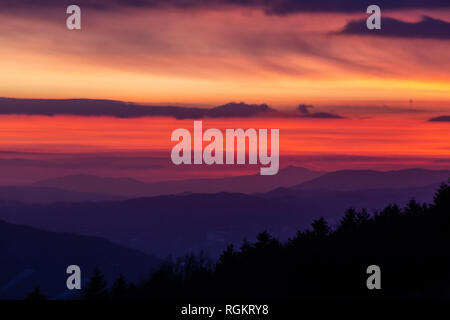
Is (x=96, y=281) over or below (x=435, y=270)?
below

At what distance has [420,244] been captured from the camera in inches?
1109

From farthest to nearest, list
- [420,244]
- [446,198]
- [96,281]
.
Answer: [96,281]
[446,198]
[420,244]

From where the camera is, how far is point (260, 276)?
33.0 meters

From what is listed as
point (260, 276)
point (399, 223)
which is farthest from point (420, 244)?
point (260, 276)

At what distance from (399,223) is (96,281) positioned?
149 feet

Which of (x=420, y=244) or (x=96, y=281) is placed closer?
(x=420, y=244)

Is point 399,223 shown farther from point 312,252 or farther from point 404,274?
point 404,274

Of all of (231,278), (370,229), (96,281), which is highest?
(370,229)

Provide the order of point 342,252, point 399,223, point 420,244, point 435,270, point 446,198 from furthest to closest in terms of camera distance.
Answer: point 446,198, point 399,223, point 342,252, point 420,244, point 435,270
